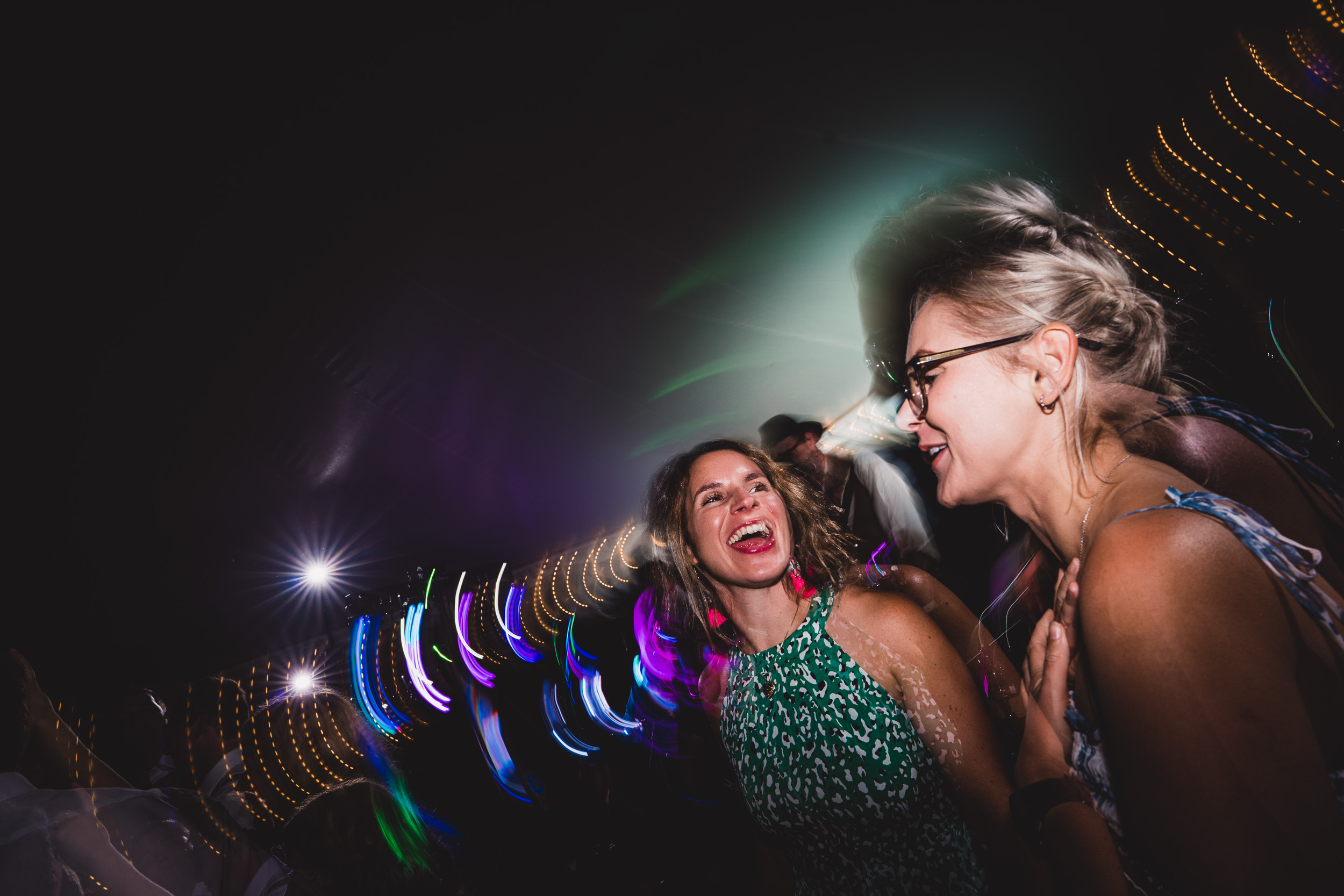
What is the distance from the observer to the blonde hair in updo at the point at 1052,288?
1162 mm

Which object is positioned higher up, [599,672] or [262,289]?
[262,289]

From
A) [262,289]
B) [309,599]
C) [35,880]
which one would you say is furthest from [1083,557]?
[309,599]

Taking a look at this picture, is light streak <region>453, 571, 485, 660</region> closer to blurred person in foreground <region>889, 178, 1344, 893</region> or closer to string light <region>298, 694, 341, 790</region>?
string light <region>298, 694, 341, 790</region>

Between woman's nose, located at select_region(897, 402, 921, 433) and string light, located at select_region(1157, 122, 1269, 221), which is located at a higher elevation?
string light, located at select_region(1157, 122, 1269, 221)

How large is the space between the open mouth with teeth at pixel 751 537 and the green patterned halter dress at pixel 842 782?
311mm

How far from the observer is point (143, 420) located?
5641 millimetres

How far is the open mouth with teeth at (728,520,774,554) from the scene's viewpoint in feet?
6.74

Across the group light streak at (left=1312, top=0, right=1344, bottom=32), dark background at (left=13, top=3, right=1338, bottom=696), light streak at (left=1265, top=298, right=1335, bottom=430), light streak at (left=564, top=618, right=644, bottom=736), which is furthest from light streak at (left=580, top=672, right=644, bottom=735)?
light streak at (left=1312, top=0, right=1344, bottom=32)

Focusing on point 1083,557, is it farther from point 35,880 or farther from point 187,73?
point 187,73

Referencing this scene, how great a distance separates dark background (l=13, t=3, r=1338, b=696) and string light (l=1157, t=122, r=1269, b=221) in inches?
3.8

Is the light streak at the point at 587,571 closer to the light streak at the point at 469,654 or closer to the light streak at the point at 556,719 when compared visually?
the light streak at the point at 469,654

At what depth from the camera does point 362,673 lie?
1296 cm

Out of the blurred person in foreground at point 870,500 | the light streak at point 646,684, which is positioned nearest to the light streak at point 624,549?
the light streak at point 646,684

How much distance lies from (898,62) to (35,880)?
5000mm
